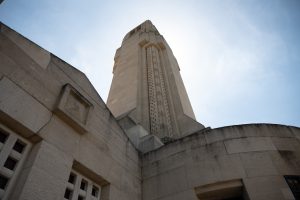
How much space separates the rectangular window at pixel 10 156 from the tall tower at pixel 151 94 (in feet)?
21.4

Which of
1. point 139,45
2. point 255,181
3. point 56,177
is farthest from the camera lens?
point 139,45

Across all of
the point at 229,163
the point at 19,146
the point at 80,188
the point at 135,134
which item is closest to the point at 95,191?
the point at 80,188

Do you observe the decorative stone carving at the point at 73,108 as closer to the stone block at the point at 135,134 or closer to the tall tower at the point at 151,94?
the stone block at the point at 135,134

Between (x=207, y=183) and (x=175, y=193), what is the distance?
985 mm

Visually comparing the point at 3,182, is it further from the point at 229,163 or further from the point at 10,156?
the point at 229,163

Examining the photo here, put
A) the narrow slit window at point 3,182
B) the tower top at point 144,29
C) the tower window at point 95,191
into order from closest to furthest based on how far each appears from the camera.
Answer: the narrow slit window at point 3,182 < the tower window at point 95,191 < the tower top at point 144,29

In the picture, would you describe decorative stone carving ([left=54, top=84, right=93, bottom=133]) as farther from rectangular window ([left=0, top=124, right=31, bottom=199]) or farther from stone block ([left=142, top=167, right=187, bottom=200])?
stone block ([left=142, top=167, right=187, bottom=200])

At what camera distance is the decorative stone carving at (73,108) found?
619cm

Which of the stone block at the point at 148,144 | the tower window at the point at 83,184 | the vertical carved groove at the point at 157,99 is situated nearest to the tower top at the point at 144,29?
the vertical carved groove at the point at 157,99

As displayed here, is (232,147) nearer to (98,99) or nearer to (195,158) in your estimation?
(195,158)

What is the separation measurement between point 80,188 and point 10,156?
199cm

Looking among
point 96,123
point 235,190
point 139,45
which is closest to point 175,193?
point 235,190

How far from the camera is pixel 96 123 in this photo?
7359mm

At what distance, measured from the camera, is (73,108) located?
21.8ft
